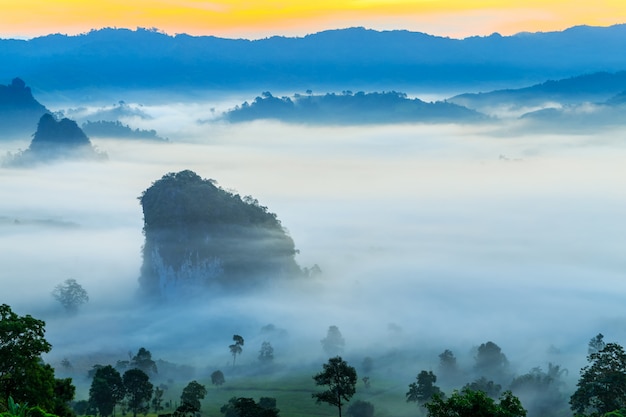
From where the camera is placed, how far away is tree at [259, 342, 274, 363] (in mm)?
115875

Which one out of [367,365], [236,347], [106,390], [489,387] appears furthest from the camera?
[236,347]

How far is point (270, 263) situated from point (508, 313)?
48.8 meters

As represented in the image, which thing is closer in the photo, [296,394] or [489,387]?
[489,387]

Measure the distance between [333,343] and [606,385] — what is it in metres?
68.8

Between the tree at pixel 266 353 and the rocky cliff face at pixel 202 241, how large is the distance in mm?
32988

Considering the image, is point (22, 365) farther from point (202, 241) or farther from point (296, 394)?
point (202, 241)

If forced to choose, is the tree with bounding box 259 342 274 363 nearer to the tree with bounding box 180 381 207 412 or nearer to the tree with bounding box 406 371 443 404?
the tree with bounding box 180 381 207 412

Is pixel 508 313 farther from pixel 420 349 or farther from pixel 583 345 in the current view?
pixel 420 349

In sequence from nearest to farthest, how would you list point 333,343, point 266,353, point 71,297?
point 266,353 < point 333,343 < point 71,297

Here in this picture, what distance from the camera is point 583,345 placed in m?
127

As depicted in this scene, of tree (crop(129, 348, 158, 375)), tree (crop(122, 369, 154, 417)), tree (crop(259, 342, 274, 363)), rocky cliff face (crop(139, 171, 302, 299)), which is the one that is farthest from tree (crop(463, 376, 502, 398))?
rocky cliff face (crop(139, 171, 302, 299))

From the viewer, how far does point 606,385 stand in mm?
53406

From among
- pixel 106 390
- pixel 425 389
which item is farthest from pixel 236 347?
pixel 106 390

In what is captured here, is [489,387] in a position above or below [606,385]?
above
